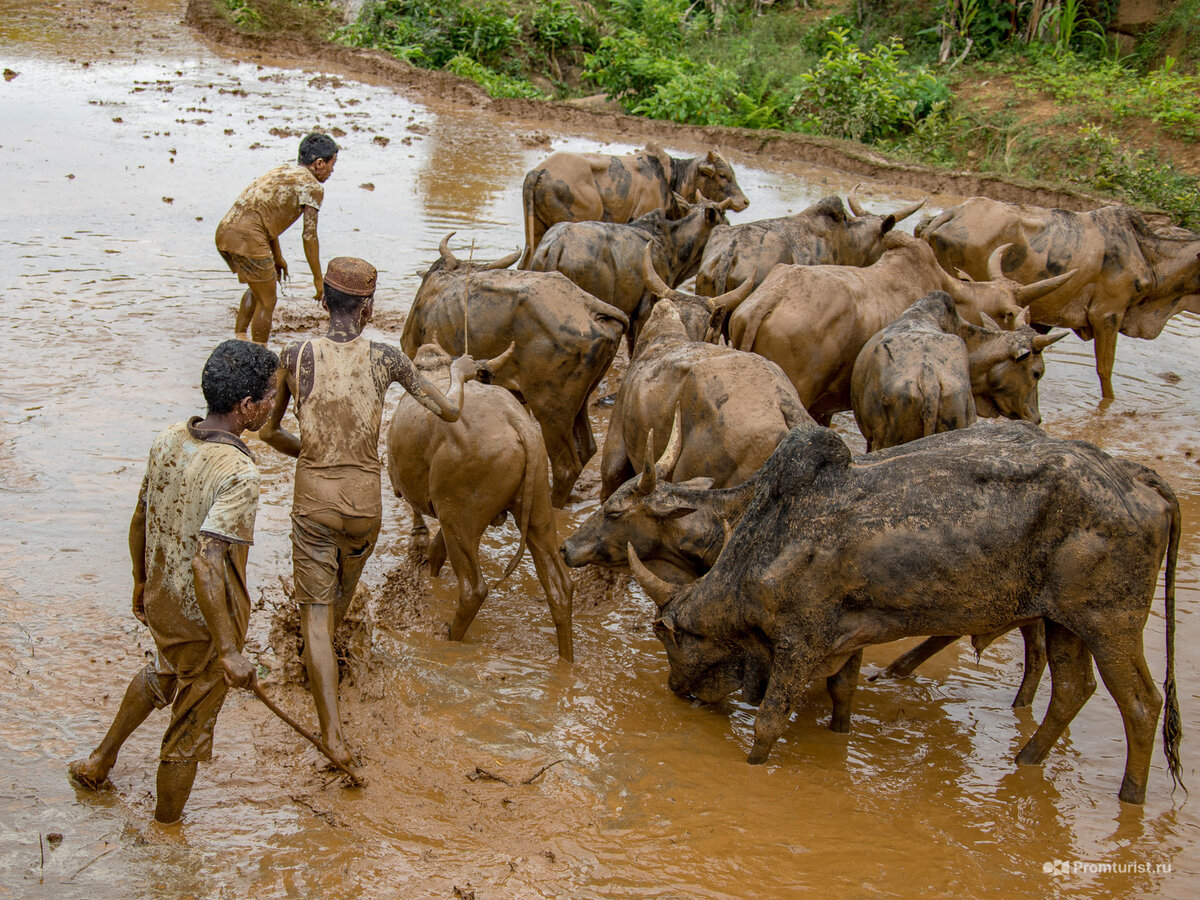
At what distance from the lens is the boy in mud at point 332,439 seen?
4539mm

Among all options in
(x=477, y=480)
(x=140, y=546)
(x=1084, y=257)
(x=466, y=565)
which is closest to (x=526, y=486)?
(x=477, y=480)

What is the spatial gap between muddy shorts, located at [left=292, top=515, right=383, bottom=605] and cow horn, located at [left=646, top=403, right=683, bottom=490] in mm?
1664

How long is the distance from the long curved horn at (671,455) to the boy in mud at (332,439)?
5.29ft

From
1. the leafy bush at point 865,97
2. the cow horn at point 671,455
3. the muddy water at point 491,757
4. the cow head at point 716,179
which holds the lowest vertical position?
the muddy water at point 491,757

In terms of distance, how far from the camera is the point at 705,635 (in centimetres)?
503

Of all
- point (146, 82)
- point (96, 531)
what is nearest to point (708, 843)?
point (96, 531)

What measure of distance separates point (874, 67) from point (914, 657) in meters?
18.9

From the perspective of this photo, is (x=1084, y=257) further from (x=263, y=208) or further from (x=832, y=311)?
(x=263, y=208)

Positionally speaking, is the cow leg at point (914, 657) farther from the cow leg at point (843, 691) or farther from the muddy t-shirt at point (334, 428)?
the muddy t-shirt at point (334, 428)

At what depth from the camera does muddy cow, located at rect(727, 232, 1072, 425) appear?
7.46 m

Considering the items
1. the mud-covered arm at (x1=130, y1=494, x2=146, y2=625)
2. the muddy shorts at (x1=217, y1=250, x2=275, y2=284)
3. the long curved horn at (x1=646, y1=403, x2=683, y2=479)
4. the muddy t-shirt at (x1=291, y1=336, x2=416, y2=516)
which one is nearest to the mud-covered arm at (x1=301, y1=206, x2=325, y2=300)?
the muddy shorts at (x1=217, y1=250, x2=275, y2=284)

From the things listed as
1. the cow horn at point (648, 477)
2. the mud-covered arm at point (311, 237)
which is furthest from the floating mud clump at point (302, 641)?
the mud-covered arm at point (311, 237)

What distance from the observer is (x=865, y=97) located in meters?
21.2

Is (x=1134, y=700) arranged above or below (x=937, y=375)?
below
